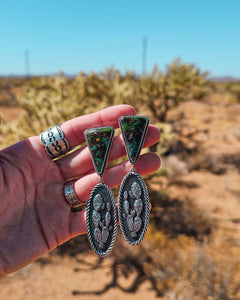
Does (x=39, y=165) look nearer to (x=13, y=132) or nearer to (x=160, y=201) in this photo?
(x=13, y=132)

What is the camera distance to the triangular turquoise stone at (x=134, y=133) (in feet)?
7.95

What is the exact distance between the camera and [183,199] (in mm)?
6496

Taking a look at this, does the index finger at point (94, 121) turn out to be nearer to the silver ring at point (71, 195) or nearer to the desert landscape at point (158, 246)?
the silver ring at point (71, 195)

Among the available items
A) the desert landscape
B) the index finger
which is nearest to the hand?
the index finger

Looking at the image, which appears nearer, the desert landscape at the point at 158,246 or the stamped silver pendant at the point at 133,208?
the stamped silver pendant at the point at 133,208

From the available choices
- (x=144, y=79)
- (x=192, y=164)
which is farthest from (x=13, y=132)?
(x=144, y=79)

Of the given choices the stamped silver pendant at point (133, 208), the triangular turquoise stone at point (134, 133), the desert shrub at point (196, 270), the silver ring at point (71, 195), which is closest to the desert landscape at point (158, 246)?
the desert shrub at point (196, 270)

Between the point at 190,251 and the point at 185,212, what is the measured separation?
1459mm

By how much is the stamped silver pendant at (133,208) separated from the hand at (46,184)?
0.19 metres

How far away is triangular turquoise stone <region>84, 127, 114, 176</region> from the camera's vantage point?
94.3 inches

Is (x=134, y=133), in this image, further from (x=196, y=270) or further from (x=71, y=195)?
(x=196, y=270)

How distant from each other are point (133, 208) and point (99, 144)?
2.14 ft

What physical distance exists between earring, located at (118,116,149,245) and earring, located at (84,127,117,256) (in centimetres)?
10

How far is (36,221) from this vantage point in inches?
96.9
